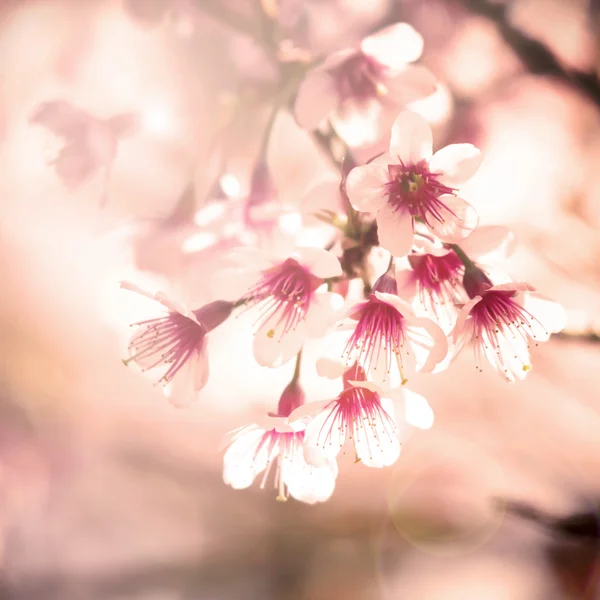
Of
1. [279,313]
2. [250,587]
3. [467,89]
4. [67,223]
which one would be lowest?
[250,587]

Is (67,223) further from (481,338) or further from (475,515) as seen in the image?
(475,515)

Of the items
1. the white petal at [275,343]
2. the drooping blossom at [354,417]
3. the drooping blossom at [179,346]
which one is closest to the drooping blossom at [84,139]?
the drooping blossom at [179,346]

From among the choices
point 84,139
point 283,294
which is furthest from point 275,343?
point 84,139

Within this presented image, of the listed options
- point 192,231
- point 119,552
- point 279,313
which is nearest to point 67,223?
point 192,231

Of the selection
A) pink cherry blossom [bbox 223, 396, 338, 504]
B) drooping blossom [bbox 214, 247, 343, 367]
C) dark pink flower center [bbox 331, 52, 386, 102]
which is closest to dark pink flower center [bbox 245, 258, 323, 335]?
drooping blossom [bbox 214, 247, 343, 367]

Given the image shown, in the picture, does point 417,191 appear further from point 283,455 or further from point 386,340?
point 283,455

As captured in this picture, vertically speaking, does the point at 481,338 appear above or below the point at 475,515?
above
